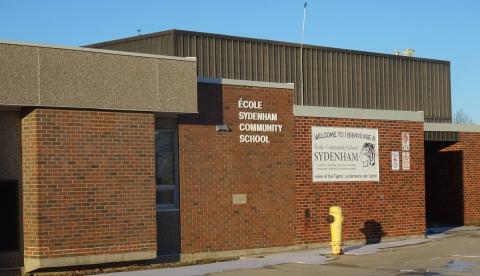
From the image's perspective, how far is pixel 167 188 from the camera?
17.2 meters

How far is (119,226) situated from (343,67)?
15.0 meters

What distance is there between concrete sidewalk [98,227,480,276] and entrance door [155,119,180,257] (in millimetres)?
1163

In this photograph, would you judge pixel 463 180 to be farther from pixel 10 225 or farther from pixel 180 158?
pixel 10 225

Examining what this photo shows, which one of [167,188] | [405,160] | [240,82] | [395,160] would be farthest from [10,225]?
[405,160]

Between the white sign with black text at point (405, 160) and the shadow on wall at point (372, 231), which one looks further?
the white sign with black text at point (405, 160)

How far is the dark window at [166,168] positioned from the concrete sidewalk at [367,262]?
70.5 inches

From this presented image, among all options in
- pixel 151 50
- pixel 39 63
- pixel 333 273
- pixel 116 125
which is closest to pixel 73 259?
pixel 116 125

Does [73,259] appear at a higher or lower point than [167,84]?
lower

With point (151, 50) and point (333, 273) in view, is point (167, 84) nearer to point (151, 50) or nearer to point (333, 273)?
point (333, 273)

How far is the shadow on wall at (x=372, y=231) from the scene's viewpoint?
68.7 ft

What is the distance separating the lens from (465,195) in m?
27.5

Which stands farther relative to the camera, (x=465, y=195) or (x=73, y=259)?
(x=465, y=195)

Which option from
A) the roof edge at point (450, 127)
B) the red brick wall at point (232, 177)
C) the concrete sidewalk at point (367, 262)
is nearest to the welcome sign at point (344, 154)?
the red brick wall at point (232, 177)

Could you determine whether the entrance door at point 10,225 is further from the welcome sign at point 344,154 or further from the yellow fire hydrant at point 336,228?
the welcome sign at point 344,154
